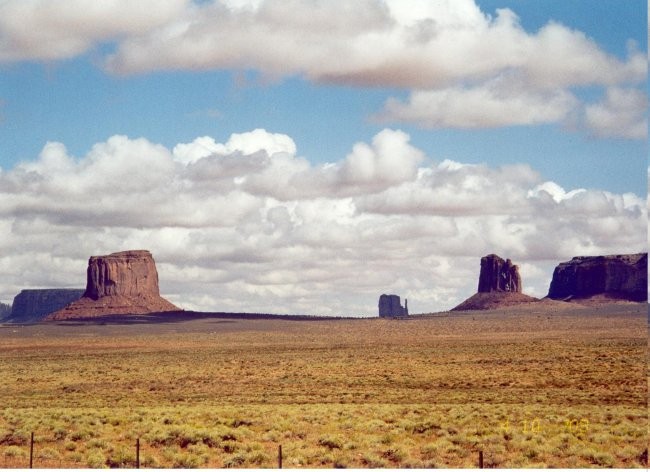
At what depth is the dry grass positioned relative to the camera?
90.7ft

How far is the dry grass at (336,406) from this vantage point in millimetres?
27641

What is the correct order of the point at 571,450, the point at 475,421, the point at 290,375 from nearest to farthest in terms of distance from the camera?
the point at 571,450
the point at 475,421
the point at 290,375

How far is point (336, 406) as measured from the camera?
1598 inches

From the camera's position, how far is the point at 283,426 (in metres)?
33.2

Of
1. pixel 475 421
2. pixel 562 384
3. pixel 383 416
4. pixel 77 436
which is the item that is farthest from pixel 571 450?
pixel 562 384

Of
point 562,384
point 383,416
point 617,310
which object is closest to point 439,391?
point 562,384

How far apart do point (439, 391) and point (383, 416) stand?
511 inches

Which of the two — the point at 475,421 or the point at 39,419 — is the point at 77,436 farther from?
the point at 475,421

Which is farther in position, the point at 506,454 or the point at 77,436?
the point at 77,436

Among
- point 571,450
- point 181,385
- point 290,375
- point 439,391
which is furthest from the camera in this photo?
point 290,375

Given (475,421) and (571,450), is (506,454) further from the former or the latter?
(475,421)
